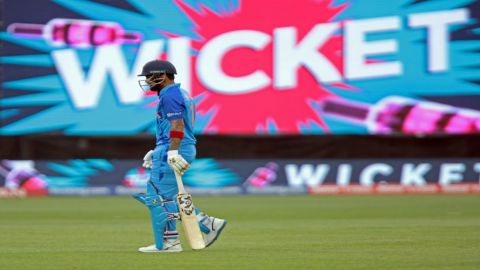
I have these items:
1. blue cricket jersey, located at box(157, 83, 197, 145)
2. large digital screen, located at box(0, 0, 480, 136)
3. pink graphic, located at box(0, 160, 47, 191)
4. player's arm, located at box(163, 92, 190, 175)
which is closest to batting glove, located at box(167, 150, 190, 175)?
player's arm, located at box(163, 92, 190, 175)

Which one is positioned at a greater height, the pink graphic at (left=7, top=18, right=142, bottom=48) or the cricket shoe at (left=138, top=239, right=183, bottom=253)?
the pink graphic at (left=7, top=18, right=142, bottom=48)

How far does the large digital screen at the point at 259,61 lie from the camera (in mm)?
22688

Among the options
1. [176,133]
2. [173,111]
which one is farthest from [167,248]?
[173,111]

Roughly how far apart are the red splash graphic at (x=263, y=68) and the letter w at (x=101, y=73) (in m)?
1.09

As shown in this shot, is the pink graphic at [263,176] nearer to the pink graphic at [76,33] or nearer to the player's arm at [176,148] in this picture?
the pink graphic at [76,33]

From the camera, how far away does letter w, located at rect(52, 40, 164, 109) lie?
894 inches

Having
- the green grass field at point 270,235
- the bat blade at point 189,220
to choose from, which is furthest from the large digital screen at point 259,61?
the bat blade at point 189,220

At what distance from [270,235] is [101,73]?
1115 cm

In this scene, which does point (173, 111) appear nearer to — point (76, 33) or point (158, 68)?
point (158, 68)

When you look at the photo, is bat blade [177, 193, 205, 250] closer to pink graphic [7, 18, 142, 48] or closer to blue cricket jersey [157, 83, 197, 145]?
blue cricket jersey [157, 83, 197, 145]

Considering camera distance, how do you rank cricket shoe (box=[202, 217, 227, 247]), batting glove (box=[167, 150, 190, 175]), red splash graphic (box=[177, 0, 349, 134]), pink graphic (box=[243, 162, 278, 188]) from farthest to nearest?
1. pink graphic (box=[243, 162, 278, 188])
2. red splash graphic (box=[177, 0, 349, 134])
3. cricket shoe (box=[202, 217, 227, 247])
4. batting glove (box=[167, 150, 190, 175])

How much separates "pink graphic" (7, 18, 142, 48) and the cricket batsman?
12760mm

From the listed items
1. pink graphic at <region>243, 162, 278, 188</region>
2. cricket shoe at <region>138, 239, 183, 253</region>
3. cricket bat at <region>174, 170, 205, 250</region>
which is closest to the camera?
cricket bat at <region>174, 170, 205, 250</region>

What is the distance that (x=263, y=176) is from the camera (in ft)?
77.3
